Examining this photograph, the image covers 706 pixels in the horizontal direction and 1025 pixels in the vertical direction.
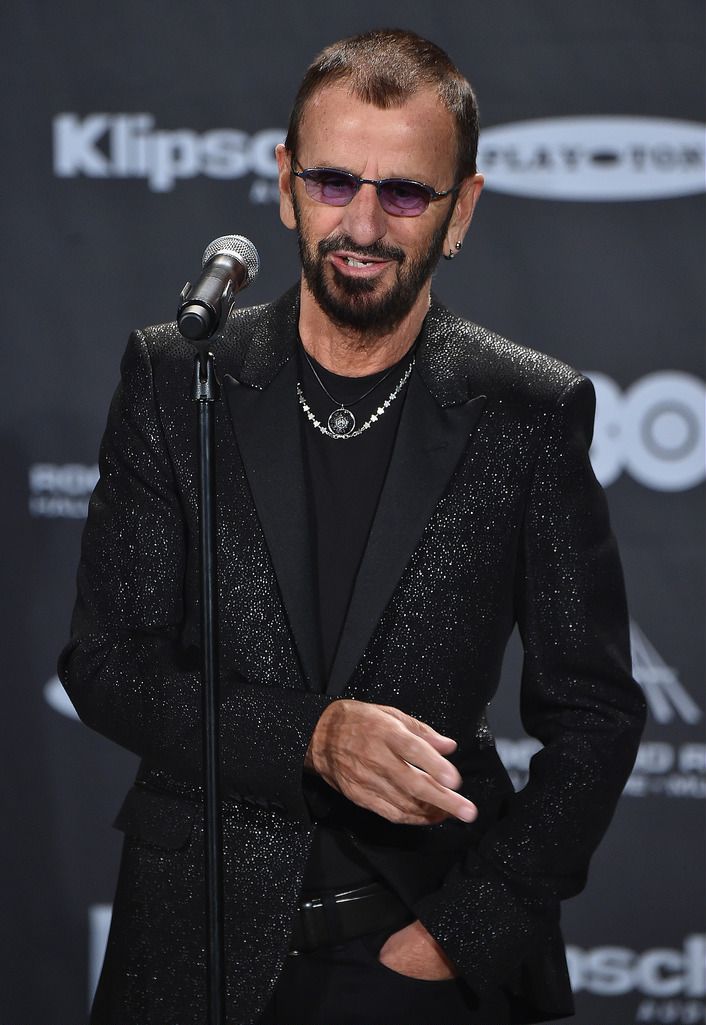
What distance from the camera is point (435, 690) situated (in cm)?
190

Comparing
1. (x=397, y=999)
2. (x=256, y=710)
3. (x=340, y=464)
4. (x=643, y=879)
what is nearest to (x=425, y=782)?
(x=256, y=710)

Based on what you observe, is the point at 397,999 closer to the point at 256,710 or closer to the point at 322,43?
the point at 256,710

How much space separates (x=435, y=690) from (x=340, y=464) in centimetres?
37

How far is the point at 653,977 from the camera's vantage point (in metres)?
3.34

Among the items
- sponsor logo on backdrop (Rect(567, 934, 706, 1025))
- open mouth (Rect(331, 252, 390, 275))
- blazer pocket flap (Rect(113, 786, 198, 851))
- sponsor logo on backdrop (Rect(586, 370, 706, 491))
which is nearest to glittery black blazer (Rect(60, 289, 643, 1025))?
blazer pocket flap (Rect(113, 786, 198, 851))

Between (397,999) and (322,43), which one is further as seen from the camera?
(322,43)

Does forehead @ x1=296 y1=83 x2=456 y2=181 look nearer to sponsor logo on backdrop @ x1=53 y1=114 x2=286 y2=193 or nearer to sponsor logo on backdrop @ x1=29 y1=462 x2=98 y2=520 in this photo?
sponsor logo on backdrop @ x1=53 y1=114 x2=286 y2=193

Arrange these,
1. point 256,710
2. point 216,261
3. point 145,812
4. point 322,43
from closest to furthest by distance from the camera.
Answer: point 216,261
point 256,710
point 145,812
point 322,43

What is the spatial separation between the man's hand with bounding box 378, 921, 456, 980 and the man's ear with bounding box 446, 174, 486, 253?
103 centimetres

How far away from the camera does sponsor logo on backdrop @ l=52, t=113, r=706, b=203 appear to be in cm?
311

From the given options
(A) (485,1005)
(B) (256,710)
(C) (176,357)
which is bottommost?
(A) (485,1005)

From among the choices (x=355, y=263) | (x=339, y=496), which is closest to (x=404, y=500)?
(x=339, y=496)

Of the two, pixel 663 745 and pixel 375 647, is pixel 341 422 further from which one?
pixel 663 745

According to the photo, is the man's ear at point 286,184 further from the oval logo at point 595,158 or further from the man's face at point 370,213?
the oval logo at point 595,158
